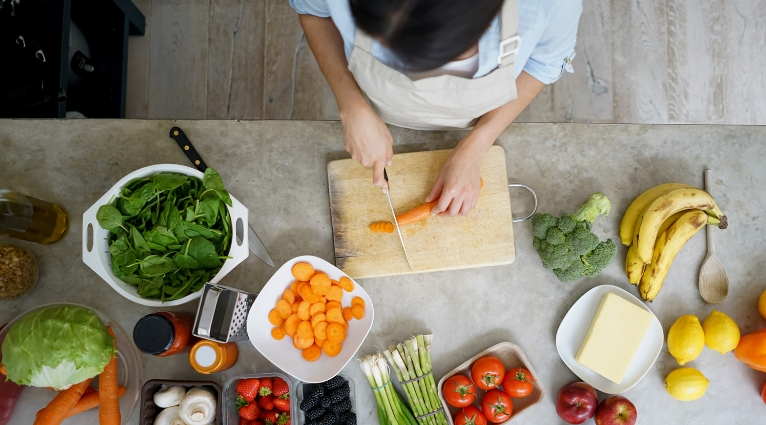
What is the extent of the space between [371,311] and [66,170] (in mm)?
933

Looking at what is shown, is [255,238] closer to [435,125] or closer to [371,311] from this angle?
[371,311]

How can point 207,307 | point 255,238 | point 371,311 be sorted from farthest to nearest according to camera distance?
point 255,238 → point 371,311 → point 207,307

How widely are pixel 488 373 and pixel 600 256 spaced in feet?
1.38

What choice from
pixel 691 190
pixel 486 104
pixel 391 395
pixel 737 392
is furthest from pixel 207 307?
pixel 737 392

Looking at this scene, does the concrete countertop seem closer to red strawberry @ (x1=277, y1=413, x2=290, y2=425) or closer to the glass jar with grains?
the glass jar with grains

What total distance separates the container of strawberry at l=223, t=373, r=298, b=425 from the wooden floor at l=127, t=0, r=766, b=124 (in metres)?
1.27

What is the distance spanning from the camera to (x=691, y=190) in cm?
126

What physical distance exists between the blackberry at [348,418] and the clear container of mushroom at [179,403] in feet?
1.01

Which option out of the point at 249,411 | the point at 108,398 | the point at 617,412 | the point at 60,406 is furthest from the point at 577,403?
the point at 60,406

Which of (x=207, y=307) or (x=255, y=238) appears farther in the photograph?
(x=255, y=238)

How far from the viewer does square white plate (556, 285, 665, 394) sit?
127 centimetres

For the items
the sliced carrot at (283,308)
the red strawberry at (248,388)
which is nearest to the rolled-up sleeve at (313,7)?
the sliced carrot at (283,308)

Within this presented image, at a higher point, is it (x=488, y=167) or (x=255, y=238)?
(x=488, y=167)

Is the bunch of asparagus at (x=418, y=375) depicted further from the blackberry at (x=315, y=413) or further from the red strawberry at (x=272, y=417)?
the red strawberry at (x=272, y=417)
